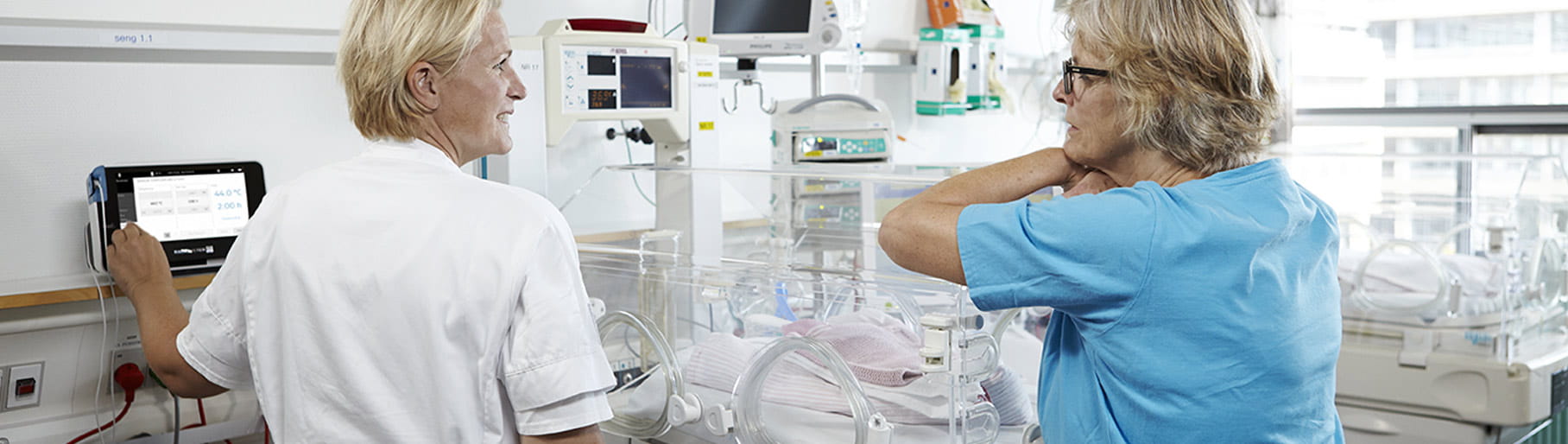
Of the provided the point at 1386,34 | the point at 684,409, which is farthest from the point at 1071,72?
the point at 1386,34

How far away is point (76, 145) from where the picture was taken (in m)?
→ 2.57

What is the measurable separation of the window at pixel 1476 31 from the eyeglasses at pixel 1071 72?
4.16m

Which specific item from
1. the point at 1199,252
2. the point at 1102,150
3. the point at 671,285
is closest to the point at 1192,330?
the point at 1199,252

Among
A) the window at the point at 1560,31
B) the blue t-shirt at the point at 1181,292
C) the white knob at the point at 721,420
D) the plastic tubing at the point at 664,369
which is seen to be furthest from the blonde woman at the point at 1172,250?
the window at the point at 1560,31

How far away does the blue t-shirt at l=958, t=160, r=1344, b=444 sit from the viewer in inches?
47.6

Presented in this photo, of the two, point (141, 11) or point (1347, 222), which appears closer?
point (141, 11)

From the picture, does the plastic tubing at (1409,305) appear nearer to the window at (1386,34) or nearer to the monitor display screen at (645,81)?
the window at (1386,34)

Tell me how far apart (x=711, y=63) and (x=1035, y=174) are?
5.01 feet

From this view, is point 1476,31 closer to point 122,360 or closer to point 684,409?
point 684,409

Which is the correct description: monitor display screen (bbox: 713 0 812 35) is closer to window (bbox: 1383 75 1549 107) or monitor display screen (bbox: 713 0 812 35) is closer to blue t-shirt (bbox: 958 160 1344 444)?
blue t-shirt (bbox: 958 160 1344 444)

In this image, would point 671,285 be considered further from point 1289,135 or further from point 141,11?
point 1289,135

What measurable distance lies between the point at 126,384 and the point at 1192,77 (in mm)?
2278

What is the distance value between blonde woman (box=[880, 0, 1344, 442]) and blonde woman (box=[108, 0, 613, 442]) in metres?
0.39

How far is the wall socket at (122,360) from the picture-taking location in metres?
2.58
